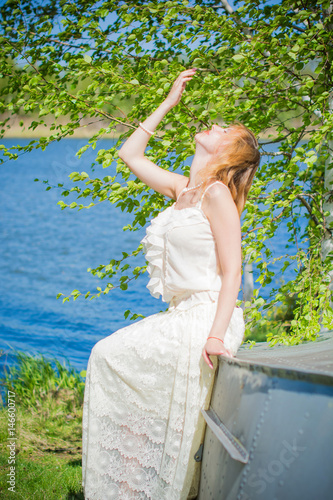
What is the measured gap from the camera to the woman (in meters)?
1.79

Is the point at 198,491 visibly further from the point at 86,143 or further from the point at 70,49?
the point at 70,49

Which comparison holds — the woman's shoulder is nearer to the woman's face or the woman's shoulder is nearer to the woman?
the woman

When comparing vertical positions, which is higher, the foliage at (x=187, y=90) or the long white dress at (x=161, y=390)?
the foliage at (x=187, y=90)

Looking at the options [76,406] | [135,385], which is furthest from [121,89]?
[76,406]

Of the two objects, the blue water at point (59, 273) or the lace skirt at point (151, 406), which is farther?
the blue water at point (59, 273)

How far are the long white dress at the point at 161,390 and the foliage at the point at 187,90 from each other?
44.5 inches

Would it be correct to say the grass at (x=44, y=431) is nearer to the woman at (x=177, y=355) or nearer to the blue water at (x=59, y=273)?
the blue water at (x=59, y=273)

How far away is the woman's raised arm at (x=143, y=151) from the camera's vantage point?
2215 millimetres

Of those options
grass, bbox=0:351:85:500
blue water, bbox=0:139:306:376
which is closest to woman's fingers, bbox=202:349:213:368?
grass, bbox=0:351:85:500

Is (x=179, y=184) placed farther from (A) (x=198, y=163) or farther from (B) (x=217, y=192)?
(B) (x=217, y=192)

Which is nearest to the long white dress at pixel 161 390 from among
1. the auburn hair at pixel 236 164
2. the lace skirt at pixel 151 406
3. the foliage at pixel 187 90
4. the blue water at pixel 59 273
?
the lace skirt at pixel 151 406

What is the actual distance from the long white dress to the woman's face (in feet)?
0.84

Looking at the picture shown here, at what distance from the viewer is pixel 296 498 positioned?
1133mm

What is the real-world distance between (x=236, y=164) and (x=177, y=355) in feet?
2.67
